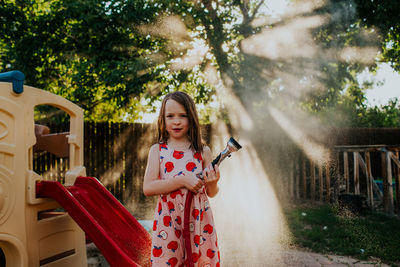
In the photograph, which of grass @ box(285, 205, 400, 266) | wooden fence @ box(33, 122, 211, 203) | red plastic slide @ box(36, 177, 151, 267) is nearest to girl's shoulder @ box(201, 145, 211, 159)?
red plastic slide @ box(36, 177, 151, 267)

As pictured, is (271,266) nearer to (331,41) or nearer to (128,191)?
(128,191)

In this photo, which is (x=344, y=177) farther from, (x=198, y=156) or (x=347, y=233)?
(x=198, y=156)

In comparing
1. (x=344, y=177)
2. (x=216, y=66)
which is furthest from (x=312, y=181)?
(x=216, y=66)

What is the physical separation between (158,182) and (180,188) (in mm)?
126

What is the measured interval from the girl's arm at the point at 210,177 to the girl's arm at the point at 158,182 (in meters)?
0.06

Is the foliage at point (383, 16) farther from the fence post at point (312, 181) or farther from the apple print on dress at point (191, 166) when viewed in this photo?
the apple print on dress at point (191, 166)

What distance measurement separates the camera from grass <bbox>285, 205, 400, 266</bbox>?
412cm

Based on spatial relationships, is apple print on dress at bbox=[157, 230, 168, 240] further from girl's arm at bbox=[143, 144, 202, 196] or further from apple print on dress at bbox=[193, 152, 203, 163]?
apple print on dress at bbox=[193, 152, 203, 163]

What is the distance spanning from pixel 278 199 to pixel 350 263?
4605 mm

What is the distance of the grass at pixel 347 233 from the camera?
4125 millimetres

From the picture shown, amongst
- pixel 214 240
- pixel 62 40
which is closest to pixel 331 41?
pixel 62 40

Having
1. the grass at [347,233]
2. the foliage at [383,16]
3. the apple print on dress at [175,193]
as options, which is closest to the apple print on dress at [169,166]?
the apple print on dress at [175,193]

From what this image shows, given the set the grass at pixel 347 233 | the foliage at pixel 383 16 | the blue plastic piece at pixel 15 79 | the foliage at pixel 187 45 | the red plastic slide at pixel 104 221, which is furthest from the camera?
the foliage at pixel 187 45

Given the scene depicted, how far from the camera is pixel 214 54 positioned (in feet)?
27.8
